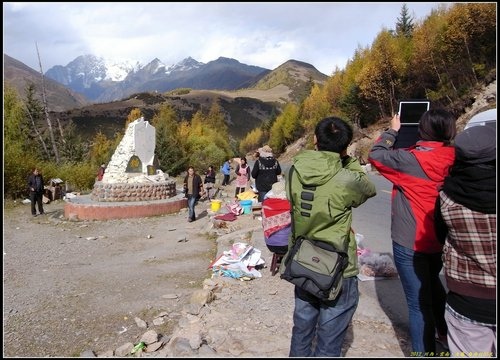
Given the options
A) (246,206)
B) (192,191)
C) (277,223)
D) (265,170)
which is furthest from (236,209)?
(277,223)

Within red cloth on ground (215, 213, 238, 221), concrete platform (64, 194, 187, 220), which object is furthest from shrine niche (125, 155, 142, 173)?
red cloth on ground (215, 213, 238, 221)

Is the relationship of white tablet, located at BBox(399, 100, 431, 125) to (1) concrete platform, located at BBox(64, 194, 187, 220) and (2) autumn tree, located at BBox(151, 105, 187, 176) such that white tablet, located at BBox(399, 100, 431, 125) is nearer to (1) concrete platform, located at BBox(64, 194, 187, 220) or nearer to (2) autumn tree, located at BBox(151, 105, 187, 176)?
(1) concrete platform, located at BBox(64, 194, 187, 220)

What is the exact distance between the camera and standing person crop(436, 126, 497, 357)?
200 centimetres

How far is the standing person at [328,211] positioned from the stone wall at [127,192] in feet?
40.6

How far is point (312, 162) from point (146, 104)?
358 feet

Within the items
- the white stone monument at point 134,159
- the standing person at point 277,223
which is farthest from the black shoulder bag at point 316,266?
the white stone monument at point 134,159

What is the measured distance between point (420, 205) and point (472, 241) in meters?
0.62

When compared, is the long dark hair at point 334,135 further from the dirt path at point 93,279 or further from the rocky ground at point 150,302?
the dirt path at point 93,279

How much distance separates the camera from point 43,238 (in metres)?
10.7

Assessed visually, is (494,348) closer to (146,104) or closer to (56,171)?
(56,171)

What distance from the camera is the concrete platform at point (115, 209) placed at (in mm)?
13016

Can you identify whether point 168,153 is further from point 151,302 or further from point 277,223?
point 277,223

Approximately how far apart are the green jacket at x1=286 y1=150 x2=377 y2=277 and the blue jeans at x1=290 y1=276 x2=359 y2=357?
156mm

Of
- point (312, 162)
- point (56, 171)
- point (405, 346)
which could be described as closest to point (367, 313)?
point (405, 346)
